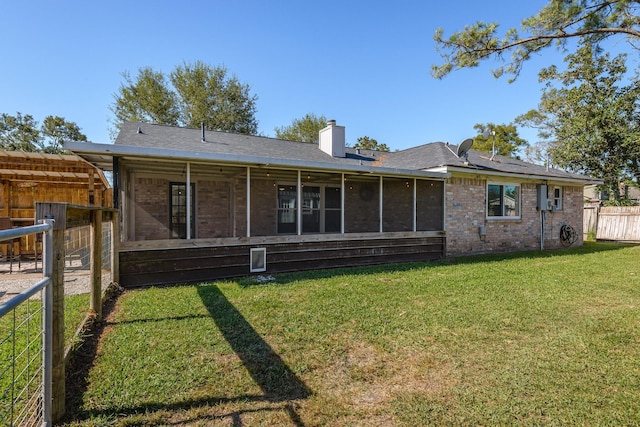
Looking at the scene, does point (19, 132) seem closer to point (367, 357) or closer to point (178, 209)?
point (178, 209)

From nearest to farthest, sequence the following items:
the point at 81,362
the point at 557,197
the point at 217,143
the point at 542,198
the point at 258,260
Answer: the point at 81,362, the point at 258,260, the point at 217,143, the point at 542,198, the point at 557,197

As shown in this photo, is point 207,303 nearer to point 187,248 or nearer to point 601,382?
point 187,248

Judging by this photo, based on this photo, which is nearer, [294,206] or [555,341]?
[555,341]

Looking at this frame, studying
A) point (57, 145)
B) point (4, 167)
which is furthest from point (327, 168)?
point (57, 145)

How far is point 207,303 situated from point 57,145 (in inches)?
1211

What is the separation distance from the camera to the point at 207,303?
15.9 ft

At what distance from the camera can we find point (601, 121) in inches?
723

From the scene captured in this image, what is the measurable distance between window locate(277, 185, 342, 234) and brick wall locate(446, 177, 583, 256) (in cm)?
367

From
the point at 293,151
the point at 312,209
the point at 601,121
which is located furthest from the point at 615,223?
the point at 293,151

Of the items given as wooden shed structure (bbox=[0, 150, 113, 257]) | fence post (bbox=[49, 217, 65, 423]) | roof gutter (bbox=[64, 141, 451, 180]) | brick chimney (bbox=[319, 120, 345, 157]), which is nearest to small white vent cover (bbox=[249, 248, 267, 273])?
roof gutter (bbox=[64, 141, 451, 180])

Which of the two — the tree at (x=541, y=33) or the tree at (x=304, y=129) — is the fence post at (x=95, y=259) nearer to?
the tree at (x=541, y=33)

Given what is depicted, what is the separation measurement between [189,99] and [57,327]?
23.2 meters

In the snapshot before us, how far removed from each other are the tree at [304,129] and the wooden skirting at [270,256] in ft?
68.2

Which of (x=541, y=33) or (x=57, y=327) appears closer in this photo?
(x=57, y=327)
